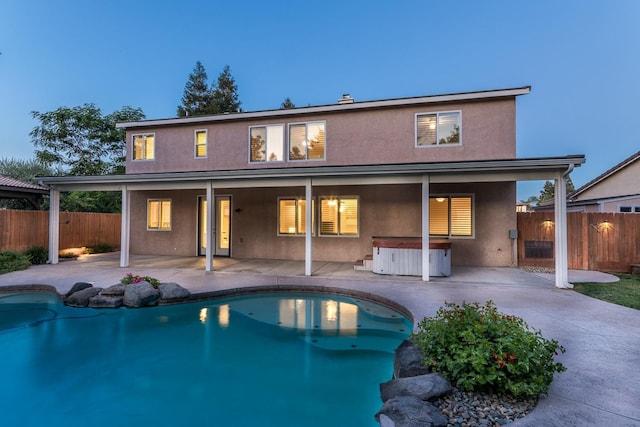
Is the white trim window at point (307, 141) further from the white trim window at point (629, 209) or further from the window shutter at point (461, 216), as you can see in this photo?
the white trim window at point (629, 209)

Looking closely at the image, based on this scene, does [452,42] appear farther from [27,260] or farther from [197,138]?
[27,260]

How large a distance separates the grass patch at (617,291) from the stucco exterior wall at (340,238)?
2463 millimetres

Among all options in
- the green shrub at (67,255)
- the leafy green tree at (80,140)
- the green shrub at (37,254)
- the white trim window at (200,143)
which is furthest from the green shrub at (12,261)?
the leafy green tree at (80,140)

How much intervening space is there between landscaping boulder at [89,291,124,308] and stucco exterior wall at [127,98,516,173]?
6.07 metres

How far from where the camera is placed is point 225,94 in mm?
29094

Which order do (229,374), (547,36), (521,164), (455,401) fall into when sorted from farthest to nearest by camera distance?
(547,36), (521,164), (229,374), (455,401)

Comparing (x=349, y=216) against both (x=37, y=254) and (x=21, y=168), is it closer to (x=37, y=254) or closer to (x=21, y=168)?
(x=37, y=254)

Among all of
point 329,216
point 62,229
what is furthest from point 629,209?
point 62,229

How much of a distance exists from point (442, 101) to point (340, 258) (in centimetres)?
567

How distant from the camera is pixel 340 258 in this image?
1066 centimetres

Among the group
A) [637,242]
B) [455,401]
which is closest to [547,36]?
[637,242]

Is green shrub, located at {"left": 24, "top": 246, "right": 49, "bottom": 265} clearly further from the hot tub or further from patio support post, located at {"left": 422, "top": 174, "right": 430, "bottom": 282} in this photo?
patio support post, located at {"left": 422, "top": 174, "right": 430, "bottom": 282}

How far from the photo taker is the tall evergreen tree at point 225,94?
28219 mm

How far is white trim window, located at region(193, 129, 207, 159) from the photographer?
11883mm
